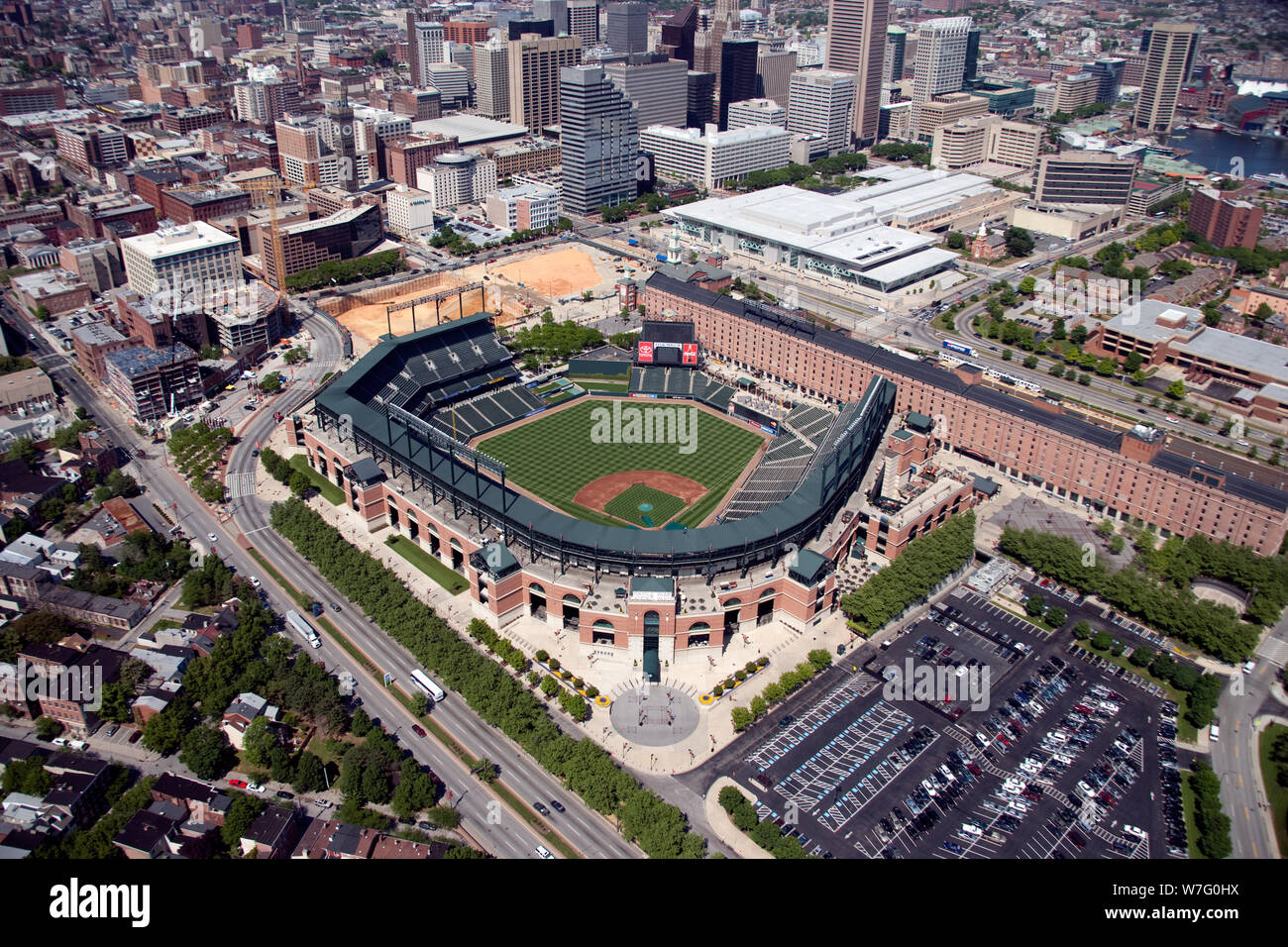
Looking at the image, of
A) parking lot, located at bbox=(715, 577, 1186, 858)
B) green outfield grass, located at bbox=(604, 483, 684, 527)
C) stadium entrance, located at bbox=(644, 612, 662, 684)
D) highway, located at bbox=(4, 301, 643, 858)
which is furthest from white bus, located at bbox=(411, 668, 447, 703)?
green outfield grass, located at bbox=(604, 483, 684, 527)

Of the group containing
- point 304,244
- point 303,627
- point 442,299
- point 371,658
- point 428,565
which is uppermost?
point 304,244

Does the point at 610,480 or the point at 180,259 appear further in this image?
the point at 180,259

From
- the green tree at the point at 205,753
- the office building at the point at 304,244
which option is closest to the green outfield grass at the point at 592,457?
the green tree at the point at 205,753

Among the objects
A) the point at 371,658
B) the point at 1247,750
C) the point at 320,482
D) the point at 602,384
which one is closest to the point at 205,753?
the point at 371,658

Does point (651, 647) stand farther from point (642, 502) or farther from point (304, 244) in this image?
point (304, 244)

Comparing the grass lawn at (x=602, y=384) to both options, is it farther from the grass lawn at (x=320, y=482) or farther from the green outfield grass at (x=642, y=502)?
the grass lawn at (x=320, y=482)

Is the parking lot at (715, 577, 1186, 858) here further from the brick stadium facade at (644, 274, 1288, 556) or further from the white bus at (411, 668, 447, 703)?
the white bus at (411, 668, 447, 703)
